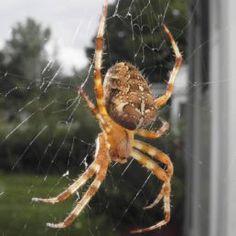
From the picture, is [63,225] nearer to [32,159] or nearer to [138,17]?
[32,159]

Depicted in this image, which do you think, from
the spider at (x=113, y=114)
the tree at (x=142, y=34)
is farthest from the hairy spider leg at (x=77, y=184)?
the tree at (x=142, y=34)

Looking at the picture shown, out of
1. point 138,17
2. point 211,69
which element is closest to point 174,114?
point 211,69

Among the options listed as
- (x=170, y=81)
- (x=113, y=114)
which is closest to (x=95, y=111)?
(x=113, y=114)

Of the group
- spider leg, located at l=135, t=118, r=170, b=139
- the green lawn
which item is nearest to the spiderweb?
the green lawn

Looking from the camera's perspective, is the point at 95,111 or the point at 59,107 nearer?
the point at 95,111

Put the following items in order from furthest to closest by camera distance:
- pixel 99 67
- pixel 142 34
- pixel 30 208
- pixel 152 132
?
pixel 142 34 → pixel 30 208 → pixel 152 132 → pixel 99 67

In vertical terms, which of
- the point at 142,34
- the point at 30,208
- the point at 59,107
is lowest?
the point at 30,208

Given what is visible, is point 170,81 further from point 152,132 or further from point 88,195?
point 88,195
